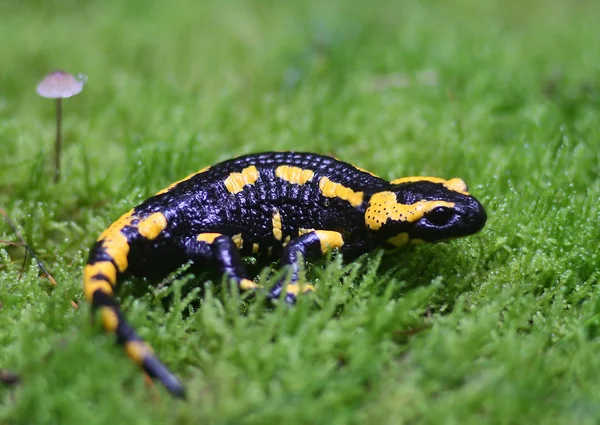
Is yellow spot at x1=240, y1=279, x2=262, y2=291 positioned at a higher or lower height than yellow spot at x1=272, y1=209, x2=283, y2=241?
lower

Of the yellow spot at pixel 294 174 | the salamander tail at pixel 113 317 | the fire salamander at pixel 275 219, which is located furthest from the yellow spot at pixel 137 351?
the yellow spot at pixel 294 174

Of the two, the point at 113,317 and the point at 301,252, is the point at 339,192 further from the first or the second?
the point at 113,317

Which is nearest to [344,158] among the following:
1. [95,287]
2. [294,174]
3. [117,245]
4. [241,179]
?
[294,174]

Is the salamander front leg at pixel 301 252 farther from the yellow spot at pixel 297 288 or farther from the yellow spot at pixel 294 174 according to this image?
the yellow spot at pixel 294 174

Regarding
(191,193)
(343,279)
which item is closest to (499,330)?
(343,279)

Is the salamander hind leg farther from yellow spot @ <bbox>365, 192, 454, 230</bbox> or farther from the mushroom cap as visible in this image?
the mushroom cap

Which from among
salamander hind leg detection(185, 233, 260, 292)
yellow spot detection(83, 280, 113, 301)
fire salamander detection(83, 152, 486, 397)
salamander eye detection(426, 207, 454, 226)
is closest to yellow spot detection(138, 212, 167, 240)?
fire salamander detection(83, 152, 486, 397)

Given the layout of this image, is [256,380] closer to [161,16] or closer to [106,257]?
[106,257]
